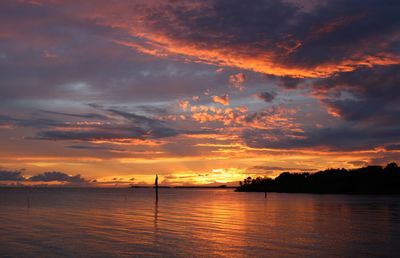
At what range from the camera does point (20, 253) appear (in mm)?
33656

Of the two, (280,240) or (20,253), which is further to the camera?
(280,240)

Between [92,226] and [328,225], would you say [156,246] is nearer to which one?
[92,226]

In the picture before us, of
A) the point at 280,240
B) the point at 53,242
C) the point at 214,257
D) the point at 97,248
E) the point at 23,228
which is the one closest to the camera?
the point at 214,257

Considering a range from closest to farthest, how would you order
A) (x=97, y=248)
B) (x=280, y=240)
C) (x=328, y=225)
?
(x=97, y=248)
(x=280, y=240)
(x=328, y=225)

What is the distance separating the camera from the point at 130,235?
44.0 m

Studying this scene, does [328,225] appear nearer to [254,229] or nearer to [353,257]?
[254,229]

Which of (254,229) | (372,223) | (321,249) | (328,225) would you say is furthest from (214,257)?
(372,223)

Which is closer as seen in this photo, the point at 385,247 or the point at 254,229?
the point at 385,247

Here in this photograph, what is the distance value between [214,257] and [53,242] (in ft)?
50.4

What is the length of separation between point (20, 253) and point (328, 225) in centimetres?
3757

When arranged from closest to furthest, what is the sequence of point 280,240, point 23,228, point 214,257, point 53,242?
1. point 214,257
2. point 53,242
3. point 280,240
4. point 23,228

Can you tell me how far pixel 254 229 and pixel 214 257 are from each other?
64.3 ft

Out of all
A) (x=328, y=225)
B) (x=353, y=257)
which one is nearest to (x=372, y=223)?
(x=328, y=225)

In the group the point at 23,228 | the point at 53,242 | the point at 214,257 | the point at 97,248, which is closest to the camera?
the point at 214,257
